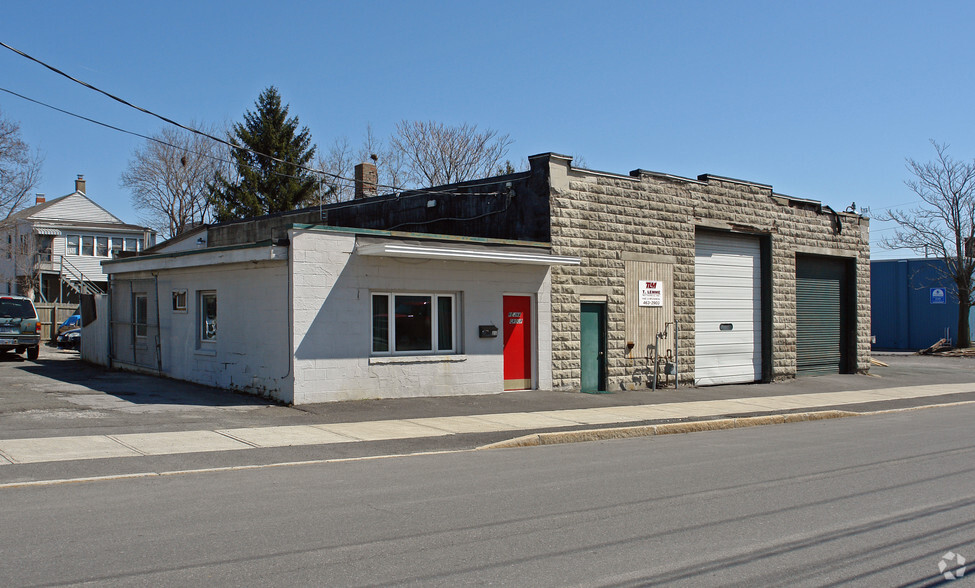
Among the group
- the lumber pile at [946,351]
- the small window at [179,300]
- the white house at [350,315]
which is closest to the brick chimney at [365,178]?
the white house at [350,315]

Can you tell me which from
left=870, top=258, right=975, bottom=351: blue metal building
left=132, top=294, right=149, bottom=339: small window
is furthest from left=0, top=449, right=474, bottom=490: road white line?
left=870, top=258, right=975, bottom=351: blue metal building

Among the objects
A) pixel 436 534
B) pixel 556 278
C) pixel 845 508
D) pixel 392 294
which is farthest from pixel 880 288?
pixel 436 534

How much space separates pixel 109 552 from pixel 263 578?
4.54 ft

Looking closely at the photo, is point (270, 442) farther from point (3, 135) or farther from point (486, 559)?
point (3, 135)

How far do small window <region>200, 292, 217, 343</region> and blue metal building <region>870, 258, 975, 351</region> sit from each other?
127 feet

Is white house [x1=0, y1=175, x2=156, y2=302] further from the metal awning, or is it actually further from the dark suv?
the metal awning

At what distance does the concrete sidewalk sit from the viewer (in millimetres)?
10023

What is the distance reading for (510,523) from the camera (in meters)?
6.94

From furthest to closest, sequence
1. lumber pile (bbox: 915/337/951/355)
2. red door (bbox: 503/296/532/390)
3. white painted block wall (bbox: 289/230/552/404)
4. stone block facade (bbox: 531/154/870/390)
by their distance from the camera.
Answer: lumber pile (bbox: 915/337/951/355) < stone block facade (bbox: 531/154/870/390) < red door (bbox: 503/296/532/390) < white painted block wall (bbox: 289/230/552/404)

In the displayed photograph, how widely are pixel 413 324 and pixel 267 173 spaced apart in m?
36.1

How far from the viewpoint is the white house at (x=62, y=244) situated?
4631cm

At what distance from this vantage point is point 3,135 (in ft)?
102

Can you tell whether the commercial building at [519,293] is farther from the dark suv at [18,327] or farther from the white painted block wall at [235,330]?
the dark suv at [18,327]

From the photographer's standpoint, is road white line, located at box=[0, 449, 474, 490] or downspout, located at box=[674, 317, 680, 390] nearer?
road white line, located at box=[0, 449, 474, 490]
